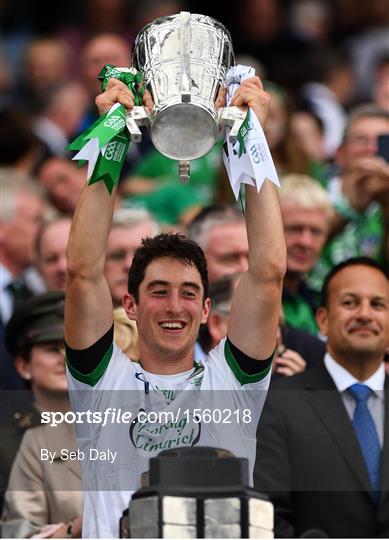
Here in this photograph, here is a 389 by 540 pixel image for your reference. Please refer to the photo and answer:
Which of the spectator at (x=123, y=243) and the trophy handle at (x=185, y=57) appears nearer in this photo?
the trophy handle at (x=185, y=57)

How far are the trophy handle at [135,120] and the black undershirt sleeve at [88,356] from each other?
78 cm

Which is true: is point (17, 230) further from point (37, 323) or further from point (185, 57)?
point (185, 57)

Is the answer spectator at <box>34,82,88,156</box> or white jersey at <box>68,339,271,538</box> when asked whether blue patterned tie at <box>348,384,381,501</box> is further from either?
spectator at <box>34,82,88,156</box>

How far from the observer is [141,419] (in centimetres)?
693

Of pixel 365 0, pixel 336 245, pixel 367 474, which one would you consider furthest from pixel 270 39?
pixel 367 474

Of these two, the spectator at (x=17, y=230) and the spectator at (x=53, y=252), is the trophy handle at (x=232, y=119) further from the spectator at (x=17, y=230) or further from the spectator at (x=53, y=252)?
the spectator at (x=17, y=230)

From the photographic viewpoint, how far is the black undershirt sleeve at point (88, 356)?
6895mm

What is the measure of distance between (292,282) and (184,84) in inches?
147

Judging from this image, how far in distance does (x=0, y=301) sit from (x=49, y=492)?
9.92 ft

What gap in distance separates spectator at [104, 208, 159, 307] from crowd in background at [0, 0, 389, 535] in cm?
1

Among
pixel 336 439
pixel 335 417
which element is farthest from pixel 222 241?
pixel 336 439

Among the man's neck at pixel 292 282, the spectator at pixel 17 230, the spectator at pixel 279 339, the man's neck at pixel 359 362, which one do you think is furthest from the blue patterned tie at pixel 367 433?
the spectator at pixel 17 230

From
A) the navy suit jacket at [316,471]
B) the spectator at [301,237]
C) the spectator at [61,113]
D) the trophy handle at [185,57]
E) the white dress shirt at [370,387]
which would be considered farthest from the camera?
the spectator at [61,113]

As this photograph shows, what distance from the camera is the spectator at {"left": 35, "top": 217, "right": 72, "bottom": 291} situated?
10430 millimetres
